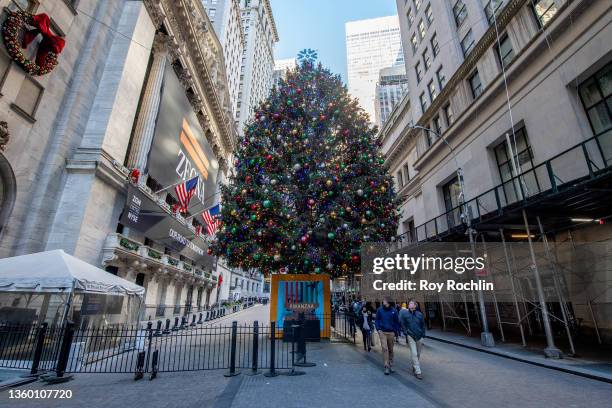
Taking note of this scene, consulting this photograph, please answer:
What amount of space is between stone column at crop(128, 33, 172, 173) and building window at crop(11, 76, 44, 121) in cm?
716

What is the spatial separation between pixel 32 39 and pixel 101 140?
567 centimetres

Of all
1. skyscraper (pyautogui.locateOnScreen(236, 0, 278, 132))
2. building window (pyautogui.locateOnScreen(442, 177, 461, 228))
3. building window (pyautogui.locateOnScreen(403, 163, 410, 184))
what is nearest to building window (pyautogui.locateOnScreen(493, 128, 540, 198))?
building window (pyautogui.locateOnScreen(442, 177, 461, 228))

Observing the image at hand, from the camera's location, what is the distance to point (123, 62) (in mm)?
20312

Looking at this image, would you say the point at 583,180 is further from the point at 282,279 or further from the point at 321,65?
the point at 321,65

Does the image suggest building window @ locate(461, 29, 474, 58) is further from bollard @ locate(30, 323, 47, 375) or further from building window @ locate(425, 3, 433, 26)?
bollard @ locate(30, 323, 47, 375)

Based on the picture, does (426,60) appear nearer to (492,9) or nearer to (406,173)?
(492,9)

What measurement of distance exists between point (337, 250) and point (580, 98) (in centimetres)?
1235

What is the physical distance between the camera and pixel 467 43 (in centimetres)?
2014

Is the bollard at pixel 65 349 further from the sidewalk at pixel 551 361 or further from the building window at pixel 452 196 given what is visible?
the building window at pixel 452 196

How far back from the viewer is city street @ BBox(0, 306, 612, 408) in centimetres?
555

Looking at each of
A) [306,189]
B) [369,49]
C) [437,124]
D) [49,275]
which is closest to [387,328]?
[306,189]

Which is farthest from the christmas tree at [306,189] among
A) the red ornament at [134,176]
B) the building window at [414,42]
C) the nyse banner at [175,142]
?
the building window at [414,42]

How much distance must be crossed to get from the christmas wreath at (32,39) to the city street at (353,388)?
15.1 metres

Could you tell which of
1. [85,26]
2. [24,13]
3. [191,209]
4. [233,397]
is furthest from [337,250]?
[191,209]
